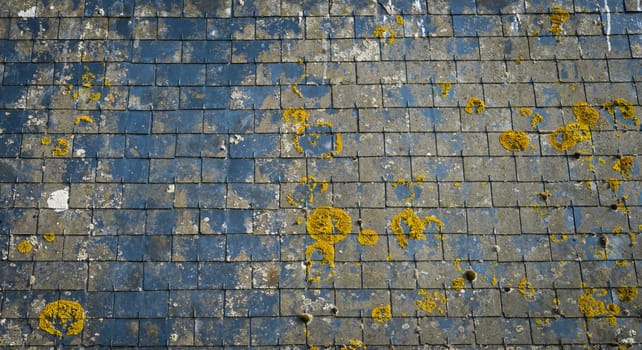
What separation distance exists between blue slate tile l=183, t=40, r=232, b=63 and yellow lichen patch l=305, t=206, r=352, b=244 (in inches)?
65.1

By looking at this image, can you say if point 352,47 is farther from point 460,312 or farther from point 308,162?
point 460,312

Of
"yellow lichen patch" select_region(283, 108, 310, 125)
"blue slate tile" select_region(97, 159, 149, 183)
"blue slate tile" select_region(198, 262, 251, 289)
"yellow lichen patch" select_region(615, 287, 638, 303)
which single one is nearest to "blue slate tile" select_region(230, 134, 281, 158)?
"yellow lichen patch" select_region(283, 108, 310, 125)

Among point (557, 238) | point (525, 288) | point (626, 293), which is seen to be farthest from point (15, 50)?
point (626, 293)

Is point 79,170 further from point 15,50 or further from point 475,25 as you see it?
point 475,25

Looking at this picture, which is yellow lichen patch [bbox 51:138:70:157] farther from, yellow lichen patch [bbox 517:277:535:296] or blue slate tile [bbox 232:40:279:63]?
yellow lichen patch [bbox 517:277:535:296]

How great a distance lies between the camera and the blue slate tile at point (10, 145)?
19.4 feet

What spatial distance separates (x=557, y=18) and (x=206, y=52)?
10.6 ft

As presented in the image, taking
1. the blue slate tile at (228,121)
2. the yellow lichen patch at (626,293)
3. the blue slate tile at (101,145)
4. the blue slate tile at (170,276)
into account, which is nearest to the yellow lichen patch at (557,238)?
the yellow lichen patch at (626,293)

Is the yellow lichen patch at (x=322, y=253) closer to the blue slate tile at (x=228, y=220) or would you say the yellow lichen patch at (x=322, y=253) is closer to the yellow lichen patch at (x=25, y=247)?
the blue slate tile at (x=228, y=220)

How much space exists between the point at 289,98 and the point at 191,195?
47.6 inches

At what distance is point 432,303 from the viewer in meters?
5.57

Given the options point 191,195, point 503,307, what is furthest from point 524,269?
point 191,195

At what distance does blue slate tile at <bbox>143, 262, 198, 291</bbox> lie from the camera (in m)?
5.59

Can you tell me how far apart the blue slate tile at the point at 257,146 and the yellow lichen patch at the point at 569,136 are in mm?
2401
